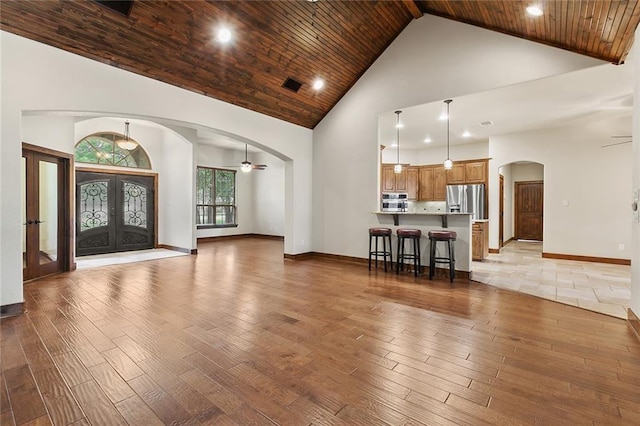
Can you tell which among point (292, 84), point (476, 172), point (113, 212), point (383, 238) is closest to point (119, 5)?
point (292, 84)

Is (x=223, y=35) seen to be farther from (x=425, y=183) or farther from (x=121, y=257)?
(x=425, y=183)

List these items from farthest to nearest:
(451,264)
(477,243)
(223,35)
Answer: (477,243), (451,264), (223,35)

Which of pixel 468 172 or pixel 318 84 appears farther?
pixel 468 172

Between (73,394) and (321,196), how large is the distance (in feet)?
18.4

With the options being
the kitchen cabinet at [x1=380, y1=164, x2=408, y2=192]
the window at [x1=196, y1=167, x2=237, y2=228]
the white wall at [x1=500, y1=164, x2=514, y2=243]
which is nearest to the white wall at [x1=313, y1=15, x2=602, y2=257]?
the kitchen cabinet at [x1=380, y1=164, x2=408, y2=192]

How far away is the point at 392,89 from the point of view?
582 cm

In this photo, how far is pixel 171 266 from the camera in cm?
603

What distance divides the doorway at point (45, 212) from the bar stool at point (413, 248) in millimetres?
5986

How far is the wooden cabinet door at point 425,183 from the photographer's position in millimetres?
9008

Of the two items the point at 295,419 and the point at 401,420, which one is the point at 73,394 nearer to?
the point at 295,419

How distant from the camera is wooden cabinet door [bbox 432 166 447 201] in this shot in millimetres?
8719

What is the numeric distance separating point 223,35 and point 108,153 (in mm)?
5591

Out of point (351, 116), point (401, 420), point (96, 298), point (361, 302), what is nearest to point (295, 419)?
point (401, 420)

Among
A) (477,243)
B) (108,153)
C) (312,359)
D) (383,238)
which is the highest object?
(108,153)
